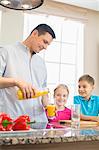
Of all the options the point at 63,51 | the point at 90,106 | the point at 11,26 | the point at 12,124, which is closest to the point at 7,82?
the point at 12,124

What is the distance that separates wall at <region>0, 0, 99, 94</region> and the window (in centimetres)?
8

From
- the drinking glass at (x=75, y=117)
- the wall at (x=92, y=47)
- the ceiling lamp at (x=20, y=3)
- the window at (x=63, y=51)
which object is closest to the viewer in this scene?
the drinking glass at (x=75, y=117)

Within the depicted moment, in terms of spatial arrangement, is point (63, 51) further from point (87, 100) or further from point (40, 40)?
point (40, 40)

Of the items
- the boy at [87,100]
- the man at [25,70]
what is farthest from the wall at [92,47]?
the man at [25,70]

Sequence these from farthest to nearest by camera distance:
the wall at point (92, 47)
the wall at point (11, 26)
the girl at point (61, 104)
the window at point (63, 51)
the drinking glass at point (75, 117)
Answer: the wall at point (92, 47) → the window at point (63, 51) → the wall at point (11, 26) → the girl at point (61, 104) → the drinking glass at point (75, 117)

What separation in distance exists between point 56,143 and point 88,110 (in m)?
1.57

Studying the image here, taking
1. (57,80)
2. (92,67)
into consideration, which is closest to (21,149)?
(57,80)

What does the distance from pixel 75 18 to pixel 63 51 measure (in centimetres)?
48

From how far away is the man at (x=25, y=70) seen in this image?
174 cm

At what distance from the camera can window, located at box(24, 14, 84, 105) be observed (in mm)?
3531

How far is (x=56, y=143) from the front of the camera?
3.35 ft

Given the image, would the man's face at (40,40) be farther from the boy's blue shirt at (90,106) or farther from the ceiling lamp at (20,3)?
the boy's blue shirt at (90,106)

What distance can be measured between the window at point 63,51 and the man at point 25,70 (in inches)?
62.5

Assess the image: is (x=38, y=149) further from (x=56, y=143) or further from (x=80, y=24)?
(x=80, y=24)
